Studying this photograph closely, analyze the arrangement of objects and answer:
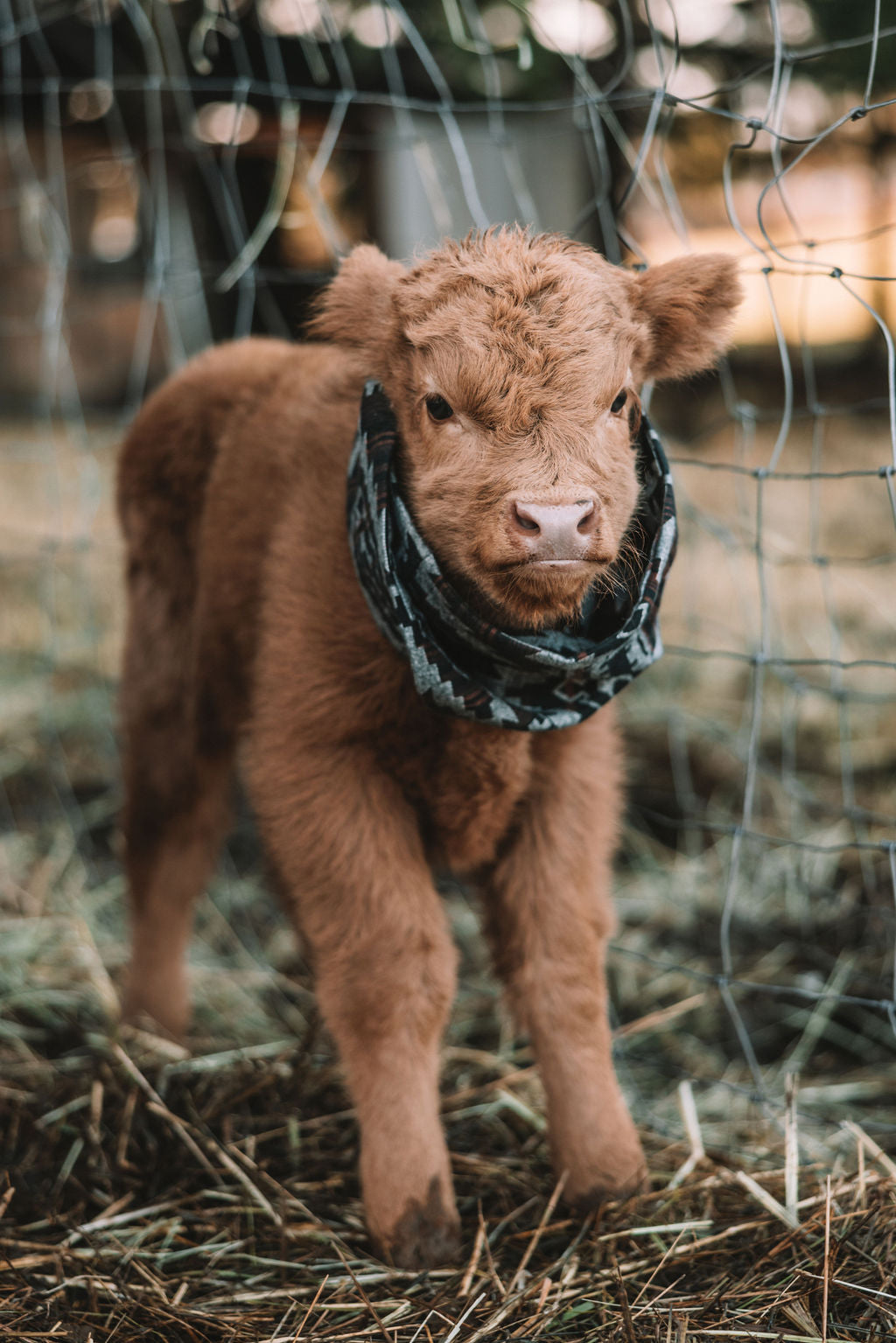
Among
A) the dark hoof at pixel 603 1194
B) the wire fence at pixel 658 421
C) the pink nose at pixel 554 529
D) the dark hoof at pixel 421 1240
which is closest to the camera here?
the pink nose at pixel 554 529

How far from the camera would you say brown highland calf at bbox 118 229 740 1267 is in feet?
6.35

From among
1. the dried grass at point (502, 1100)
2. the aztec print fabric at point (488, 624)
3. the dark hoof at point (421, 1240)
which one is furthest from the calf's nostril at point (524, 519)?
the dark hoof at point (421, 1240)

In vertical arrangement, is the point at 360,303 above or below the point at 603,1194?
above

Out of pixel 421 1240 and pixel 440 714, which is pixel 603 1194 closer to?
pixel 421 1240

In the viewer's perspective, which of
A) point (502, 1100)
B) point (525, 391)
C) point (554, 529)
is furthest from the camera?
point (502, 1100)

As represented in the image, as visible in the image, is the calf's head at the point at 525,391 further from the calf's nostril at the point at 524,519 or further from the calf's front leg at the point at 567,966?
the calf's front leg at the point at 567,966

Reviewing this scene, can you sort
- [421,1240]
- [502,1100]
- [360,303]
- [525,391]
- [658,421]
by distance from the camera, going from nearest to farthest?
[525,391]
[421,1240]
[360,303]
[502,1100]
[658,421]

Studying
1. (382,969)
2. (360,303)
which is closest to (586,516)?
(360,303)

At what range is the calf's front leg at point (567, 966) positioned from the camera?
2.27 metres

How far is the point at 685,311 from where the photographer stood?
218 cm

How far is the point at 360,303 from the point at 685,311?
61cm

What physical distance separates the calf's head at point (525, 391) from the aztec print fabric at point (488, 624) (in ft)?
0.18

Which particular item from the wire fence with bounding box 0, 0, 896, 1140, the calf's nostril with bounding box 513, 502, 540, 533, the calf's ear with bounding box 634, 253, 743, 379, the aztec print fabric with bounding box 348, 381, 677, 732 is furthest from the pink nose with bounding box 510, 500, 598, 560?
the wire fence with bounding box 0, 0, 896, 1140

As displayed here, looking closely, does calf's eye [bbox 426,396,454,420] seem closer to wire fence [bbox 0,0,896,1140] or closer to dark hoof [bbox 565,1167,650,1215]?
wire fence [bbox 0,0,896,1140]
